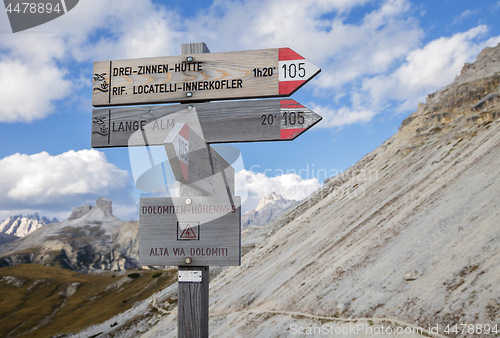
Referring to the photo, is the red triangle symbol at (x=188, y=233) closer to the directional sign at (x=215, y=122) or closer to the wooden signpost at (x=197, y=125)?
the wooden signpost at (x=197, y=125)

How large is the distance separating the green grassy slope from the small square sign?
169 feet

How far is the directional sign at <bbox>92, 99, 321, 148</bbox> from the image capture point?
14.0 feet

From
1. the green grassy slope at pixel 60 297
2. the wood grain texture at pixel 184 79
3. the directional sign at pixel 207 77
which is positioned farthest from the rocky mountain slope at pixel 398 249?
the green grassy slope at pixel 60 297

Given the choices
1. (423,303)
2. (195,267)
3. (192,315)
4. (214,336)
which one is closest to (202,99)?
(195,267)

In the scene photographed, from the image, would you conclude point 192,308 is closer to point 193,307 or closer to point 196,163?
point 193,307

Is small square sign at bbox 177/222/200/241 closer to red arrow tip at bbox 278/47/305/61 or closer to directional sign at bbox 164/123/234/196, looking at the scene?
directional sign at bbox 164/123/234/196

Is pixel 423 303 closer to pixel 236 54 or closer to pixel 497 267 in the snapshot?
pixel 497 267

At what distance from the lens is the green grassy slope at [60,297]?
2141 inches

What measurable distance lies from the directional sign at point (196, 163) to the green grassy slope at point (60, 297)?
5126cm

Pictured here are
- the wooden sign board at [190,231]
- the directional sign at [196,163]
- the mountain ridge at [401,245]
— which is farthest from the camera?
the mountain ridge at [401,245]

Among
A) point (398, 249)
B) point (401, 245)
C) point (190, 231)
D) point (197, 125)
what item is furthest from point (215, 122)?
point (401, 245)

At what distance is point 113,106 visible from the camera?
471cm

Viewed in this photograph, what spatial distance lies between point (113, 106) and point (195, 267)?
2.56 metres

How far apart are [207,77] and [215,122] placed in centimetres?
64
